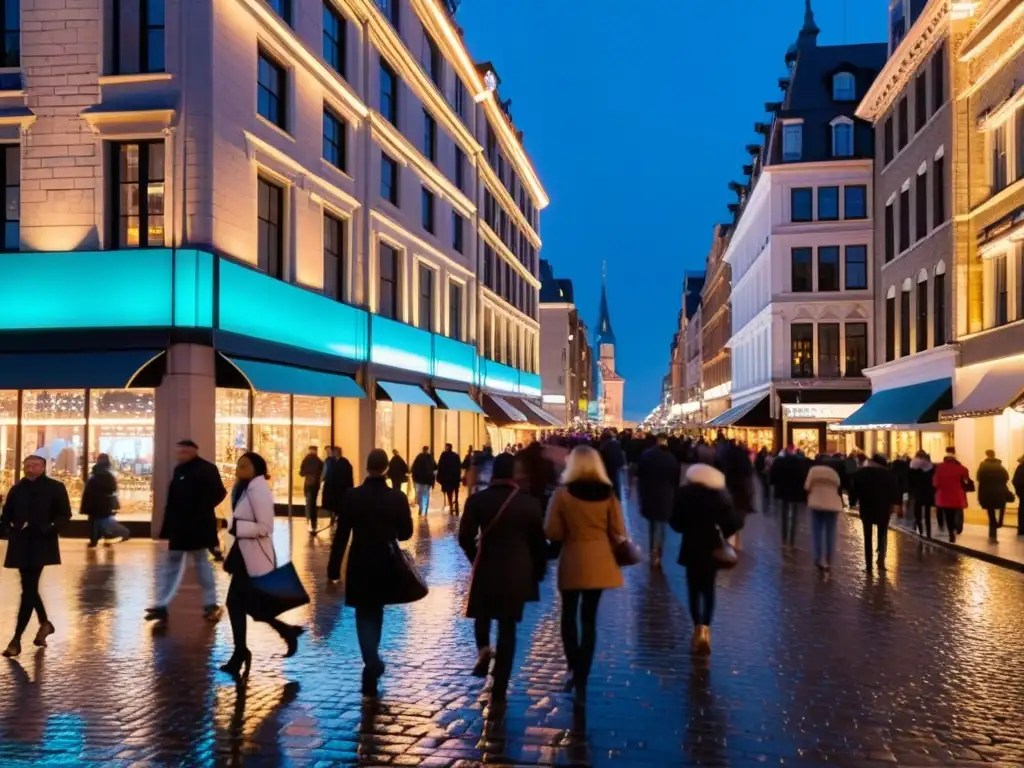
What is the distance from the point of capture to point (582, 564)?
7.37 metres

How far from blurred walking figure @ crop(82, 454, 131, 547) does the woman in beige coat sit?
1190 cm

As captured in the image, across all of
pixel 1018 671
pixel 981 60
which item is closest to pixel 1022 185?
pixel 981 60

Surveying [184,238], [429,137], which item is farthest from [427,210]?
[184,238]

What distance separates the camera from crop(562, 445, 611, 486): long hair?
7453 millimetres

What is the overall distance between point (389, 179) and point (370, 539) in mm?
23520

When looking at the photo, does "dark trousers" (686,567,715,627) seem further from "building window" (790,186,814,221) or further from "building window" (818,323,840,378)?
"building window" (790,186,814,221)

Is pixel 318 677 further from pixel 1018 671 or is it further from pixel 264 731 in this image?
pixel 1018 671

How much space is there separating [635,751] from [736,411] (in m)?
48.7

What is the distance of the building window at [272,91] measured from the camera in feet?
69.3

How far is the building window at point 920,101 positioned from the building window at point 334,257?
704 inches

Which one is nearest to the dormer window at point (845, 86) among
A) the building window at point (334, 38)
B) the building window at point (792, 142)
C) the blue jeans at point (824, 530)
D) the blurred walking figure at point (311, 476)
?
the building window at point (792, 142)

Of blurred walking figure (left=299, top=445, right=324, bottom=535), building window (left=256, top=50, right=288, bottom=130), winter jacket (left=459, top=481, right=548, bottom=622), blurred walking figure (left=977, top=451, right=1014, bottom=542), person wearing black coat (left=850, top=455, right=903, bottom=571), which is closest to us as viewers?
winter jacket (left=459, top=481, right=548, bottom=622)

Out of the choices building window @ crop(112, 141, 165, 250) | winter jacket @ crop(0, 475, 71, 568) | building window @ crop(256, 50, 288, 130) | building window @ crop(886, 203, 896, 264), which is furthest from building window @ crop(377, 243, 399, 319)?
winter jacket @ crop(0, 475, 71, 568)

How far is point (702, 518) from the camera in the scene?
9.09 m
